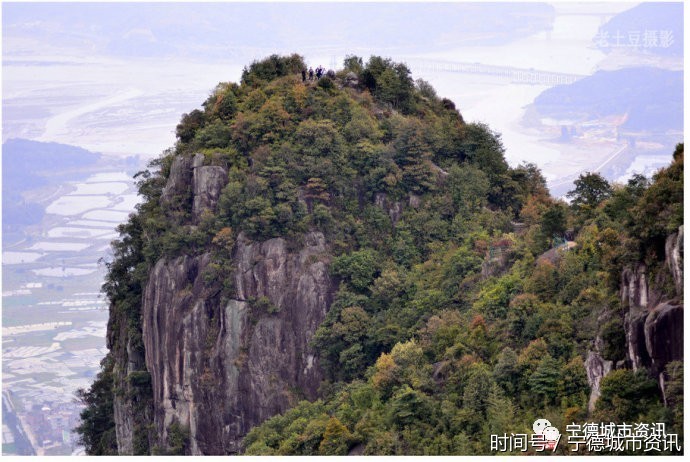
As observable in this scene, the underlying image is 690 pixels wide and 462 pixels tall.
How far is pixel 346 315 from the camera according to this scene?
65062mm

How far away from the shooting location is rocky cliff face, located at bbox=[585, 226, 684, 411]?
136 ft

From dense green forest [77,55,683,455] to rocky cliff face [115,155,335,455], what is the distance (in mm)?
530

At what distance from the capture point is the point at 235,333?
6694cm

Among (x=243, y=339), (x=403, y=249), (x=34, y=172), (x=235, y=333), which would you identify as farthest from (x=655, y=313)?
(x=34, y=172)

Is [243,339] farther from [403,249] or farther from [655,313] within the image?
[655,313]

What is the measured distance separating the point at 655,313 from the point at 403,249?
2634cm

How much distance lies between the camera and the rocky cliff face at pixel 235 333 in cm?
6631

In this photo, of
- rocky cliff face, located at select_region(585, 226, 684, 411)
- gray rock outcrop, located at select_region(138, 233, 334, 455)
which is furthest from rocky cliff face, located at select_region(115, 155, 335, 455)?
rocky cliff face, located at select_region(585, 226, 684, 411)

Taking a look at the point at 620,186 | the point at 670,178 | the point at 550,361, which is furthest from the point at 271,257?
the point at 670,178

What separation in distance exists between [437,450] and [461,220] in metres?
18.6

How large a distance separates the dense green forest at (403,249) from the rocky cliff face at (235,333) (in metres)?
0.53

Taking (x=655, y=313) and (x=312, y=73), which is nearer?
(x=655, y=313)

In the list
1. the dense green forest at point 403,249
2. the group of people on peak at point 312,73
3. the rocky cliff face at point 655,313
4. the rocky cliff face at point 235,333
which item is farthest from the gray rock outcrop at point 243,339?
the rocky cliff face at point 655,313

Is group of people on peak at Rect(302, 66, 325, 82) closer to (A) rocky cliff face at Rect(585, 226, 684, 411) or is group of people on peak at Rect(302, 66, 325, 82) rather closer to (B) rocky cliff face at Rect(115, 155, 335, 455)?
(B) rocky cliff face at Rect(115, 155, 335, 455)
